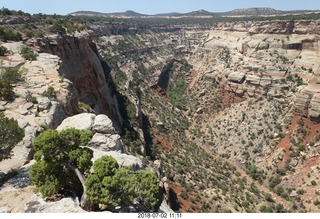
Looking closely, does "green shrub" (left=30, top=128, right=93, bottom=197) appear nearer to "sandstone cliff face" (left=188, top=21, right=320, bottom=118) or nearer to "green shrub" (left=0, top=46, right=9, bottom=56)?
"green shrub" (left=0, top=46, right=9, bottom=56)

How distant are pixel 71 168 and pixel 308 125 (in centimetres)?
5640

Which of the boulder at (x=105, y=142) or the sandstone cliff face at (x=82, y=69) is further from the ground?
the boulder at (x=105, y=142)

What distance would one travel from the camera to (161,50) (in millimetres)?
141750

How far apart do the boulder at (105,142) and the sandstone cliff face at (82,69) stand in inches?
923

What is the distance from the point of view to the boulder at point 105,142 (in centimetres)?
2314

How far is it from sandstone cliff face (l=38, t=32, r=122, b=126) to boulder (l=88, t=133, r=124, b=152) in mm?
23435

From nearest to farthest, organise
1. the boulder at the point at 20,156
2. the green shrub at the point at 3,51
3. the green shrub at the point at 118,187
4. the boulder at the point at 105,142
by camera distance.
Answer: the green shrub at the point at 118,187
the boulder at the point at 20,156
the boulder at the point at 105,142
the green shrub at the point at 3,51

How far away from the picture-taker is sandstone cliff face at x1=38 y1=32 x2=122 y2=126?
4845 centimetres

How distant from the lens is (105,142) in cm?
2336

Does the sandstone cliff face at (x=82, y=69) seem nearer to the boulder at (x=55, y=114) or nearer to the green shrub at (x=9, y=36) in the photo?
the green shrub at (x=9, y=36)

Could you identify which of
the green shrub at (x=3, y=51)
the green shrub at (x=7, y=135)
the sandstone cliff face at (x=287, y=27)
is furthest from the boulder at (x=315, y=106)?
the green shrub at (x=7, y=135)

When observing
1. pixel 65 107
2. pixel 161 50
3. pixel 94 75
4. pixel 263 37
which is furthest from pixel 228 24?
pixel 65 107

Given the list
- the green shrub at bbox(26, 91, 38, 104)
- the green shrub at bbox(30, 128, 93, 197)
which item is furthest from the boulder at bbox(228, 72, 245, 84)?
the green shrub at bbox(30, 128, 93, 197)

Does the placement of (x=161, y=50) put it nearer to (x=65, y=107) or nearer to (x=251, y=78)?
(x=251, y=78)
